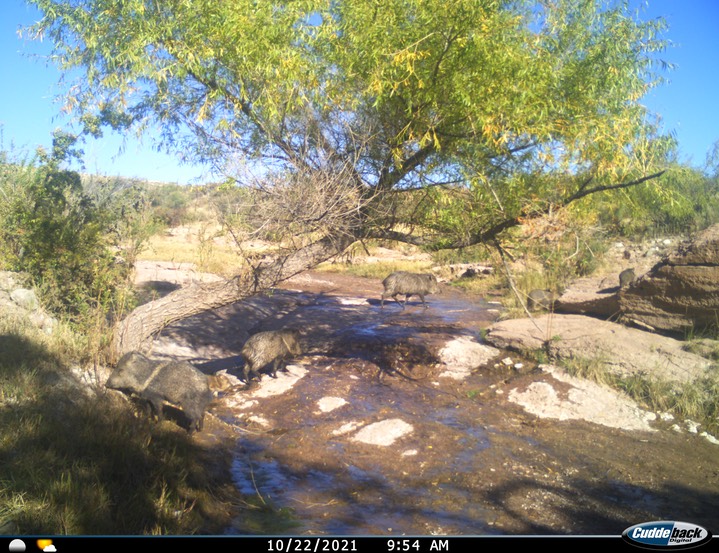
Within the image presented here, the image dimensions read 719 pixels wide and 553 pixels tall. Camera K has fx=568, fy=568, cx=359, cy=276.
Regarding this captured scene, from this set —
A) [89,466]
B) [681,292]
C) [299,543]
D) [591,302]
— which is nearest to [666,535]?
[299,543]

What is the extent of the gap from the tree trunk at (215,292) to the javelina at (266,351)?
774mm

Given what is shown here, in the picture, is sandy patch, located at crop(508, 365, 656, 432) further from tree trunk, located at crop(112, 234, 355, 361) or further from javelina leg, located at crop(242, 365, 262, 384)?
javelina leg, located at crop(242, 365, 262, 384)

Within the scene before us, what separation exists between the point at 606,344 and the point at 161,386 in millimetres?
6096

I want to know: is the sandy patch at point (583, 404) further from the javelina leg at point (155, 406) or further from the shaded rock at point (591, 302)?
the javelina leg at point (155, 406)

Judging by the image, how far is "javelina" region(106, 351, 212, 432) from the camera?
6.27 metres

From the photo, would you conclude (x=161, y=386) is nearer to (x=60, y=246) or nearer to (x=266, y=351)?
(x=266, y=351)

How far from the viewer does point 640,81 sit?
6496 mm

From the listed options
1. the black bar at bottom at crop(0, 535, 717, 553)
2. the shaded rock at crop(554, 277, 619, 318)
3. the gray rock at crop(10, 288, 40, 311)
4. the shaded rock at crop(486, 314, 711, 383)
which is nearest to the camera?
the black bar at bottom at crop(0, 535, 717, 553)

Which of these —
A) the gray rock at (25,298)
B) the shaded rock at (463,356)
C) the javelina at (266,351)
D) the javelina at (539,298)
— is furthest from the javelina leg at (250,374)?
the javelina at (539,298)

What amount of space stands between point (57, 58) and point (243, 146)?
258 cm

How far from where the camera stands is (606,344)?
8.23 meters

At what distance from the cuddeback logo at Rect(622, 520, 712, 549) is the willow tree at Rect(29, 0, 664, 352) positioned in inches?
127

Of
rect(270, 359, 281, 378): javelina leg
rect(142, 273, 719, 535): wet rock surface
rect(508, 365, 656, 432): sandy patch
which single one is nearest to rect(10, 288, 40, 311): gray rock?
rect(142, 273, 719, 535): wet rock surface

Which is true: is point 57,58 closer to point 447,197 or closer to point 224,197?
point 224,197
